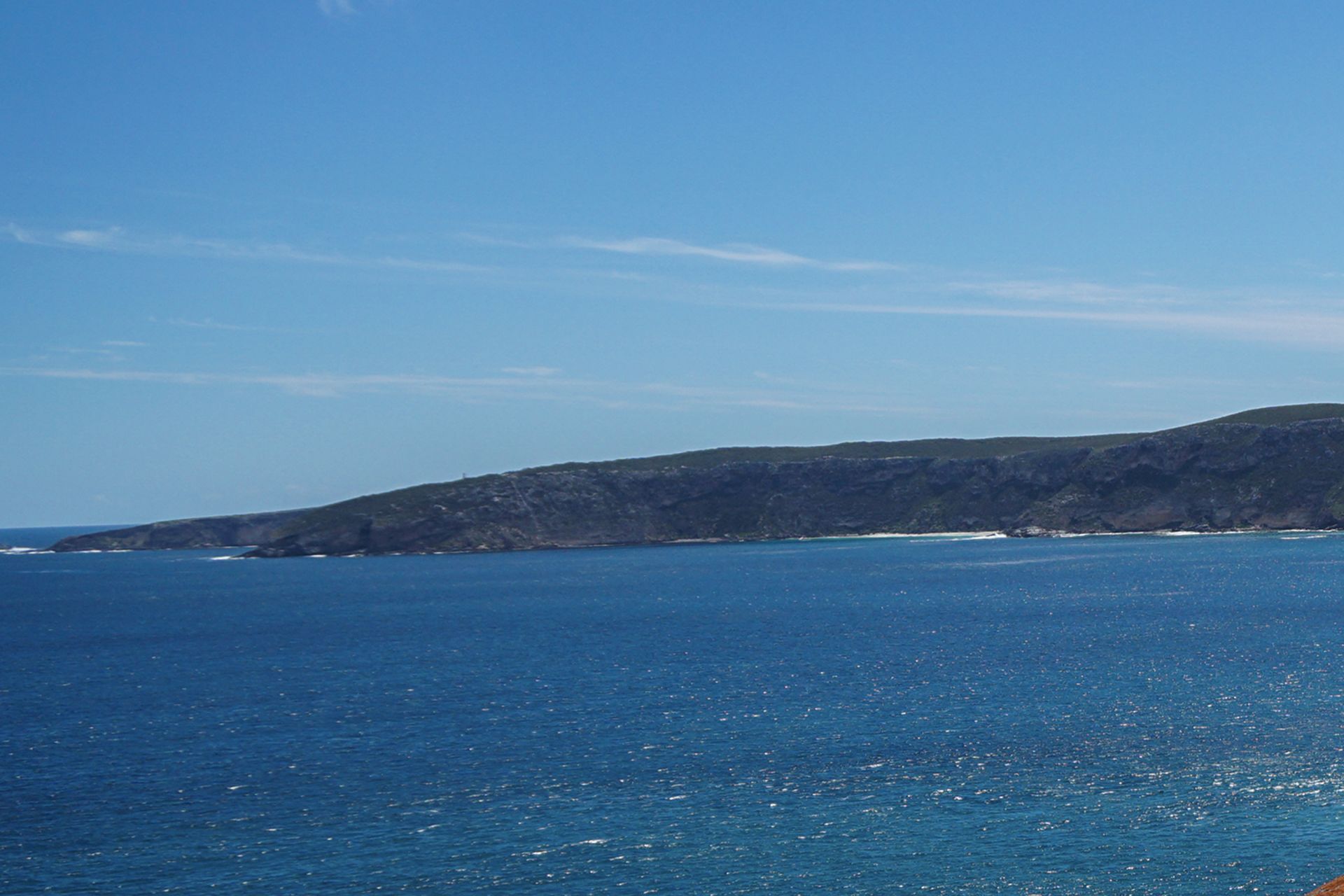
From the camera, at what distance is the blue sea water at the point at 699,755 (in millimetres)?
41938

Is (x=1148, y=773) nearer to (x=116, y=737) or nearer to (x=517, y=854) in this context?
(x=517, y=854)

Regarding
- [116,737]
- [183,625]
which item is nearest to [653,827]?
[116,737]

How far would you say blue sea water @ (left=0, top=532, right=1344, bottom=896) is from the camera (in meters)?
41.9

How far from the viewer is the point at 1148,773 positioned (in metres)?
51.5

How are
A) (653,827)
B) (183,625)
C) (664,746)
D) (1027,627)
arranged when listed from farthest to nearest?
(183,625), (1027,627), (664,746), (653,827)

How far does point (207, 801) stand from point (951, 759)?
31578 millimetres

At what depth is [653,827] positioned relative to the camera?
151 feet

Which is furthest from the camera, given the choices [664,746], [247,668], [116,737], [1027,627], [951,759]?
[1027,627]

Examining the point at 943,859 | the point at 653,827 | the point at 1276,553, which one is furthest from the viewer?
the point at 1276,553

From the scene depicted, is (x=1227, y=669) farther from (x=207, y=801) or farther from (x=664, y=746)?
(x=207, y=801)

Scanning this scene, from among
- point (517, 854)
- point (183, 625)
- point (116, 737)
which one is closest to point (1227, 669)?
point (517, 854)

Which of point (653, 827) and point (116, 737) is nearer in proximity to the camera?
point (653, 827)

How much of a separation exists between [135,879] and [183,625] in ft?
305

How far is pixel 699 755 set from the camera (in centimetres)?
5772
